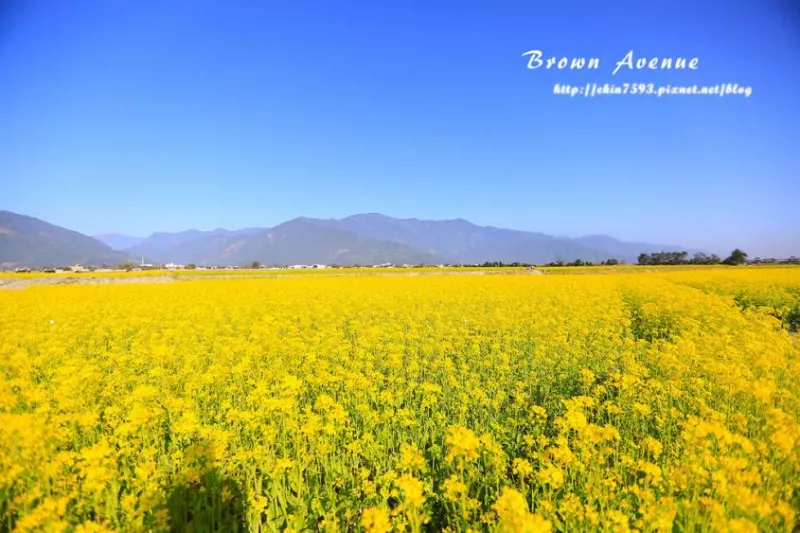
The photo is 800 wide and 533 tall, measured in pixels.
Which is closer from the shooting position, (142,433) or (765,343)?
(142,433)

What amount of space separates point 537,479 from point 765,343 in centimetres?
782

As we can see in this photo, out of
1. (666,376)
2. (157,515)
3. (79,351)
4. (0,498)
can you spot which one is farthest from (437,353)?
(79,351)

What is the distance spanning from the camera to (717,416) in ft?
14.9

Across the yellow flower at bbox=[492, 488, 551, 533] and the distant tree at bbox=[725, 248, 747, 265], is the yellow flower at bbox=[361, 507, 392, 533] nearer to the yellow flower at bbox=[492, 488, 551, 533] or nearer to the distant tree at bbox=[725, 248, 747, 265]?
the yellow flower at bbox=[492, 488, 551, 533]

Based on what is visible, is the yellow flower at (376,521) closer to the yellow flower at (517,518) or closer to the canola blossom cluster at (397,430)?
the canola blossom cluster at (397,430)

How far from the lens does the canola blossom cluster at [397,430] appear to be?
11.2 feet

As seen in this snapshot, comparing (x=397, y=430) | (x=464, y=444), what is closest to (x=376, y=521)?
(x=464, y=444)

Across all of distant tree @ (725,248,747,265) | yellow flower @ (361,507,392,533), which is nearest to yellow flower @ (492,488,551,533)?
yellow flower @ (361,507,392,533)

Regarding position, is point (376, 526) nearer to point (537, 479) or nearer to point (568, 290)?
point (537, 479)

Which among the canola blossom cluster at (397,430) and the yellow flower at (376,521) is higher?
the yellow flower at (376,521)

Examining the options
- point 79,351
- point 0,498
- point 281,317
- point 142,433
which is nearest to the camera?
point 0,498

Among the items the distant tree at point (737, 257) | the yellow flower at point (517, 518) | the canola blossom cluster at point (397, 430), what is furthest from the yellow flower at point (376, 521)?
the distant tree at point (737, 257)

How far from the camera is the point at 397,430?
5.46 metres

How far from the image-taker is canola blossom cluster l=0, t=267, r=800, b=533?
341 centimetres
